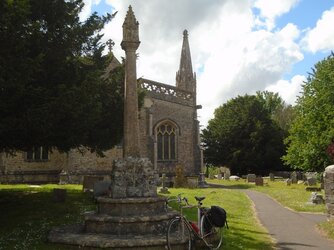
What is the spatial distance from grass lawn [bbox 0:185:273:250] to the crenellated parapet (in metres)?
14.6

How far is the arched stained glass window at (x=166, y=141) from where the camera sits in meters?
29.6

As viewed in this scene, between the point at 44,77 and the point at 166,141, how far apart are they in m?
19.8

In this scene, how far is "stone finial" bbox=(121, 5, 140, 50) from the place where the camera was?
10.0 meters

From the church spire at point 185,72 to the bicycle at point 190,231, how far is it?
26.7m

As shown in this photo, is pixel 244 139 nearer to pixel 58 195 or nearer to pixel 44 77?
pixel 58 195

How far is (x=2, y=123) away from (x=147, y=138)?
786 inches

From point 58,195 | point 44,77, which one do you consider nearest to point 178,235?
point 44,77

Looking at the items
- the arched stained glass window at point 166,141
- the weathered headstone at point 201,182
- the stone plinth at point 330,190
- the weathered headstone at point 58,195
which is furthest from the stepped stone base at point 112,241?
the arched stained glass window at point 166,141

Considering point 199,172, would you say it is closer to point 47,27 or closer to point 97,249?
point 47,27

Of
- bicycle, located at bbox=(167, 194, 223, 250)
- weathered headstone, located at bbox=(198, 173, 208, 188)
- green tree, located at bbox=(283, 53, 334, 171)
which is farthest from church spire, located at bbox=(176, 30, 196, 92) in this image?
bicycle, located at bbox=(167, 194, 223, 250)

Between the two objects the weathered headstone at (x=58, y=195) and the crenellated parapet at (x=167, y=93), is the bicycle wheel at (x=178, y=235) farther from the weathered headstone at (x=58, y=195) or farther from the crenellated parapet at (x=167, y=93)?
the crenellated parapet at (x=167, y=93)

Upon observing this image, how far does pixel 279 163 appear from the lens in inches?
1751

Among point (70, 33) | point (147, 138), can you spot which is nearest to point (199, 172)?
point (147, 138)

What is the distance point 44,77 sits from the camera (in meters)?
10.4
